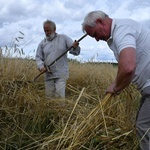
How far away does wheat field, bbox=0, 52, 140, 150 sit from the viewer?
3.61 metres

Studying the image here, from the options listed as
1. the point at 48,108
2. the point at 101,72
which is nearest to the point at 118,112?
the point at 48,108

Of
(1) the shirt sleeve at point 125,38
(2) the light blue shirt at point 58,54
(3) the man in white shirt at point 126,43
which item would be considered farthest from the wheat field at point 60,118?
(1) the shirt sleeve at point 125,38

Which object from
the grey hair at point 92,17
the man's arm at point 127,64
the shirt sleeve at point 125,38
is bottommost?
the man's arm at point 127,64

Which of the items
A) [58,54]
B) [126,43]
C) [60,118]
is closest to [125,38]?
[126,43]

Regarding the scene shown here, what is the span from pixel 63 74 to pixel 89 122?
105 inches

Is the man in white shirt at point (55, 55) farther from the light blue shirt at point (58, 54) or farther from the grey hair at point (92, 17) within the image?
the grey hair at point (92, 17)

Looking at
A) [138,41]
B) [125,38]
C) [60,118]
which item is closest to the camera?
[125,38]

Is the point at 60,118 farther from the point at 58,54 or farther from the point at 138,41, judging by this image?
the point at 138,41

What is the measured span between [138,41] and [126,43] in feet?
0.92

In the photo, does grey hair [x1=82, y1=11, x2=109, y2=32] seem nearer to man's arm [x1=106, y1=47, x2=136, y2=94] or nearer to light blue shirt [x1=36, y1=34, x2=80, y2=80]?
man's arm [x1=106, y1=47, x2=136, y2=94]

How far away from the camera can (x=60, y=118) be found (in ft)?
15.6

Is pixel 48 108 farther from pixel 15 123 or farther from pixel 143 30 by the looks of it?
pixel 143 30

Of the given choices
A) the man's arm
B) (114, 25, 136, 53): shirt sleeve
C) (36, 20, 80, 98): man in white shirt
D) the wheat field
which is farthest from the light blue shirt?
the man's arm

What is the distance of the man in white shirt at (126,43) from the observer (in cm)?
296
